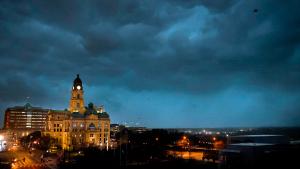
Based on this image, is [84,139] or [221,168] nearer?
[221,168]

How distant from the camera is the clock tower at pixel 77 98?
551 feet

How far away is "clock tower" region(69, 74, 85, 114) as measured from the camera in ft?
551

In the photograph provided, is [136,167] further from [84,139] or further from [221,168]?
[84,139]

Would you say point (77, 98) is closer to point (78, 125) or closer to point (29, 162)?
point (78, 125)

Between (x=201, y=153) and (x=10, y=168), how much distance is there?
5472 centimetres

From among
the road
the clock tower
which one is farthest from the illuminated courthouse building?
the road

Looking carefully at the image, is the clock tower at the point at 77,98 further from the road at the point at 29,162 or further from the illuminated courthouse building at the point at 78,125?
the road at the point at 29,162

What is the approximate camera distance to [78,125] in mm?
162000

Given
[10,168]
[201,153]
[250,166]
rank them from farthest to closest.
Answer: [201,153], [10,168], [250,166]

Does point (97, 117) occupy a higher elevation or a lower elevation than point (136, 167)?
higher

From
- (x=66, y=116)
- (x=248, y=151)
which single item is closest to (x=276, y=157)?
(x=248, y=151)

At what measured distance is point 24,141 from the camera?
198500mm

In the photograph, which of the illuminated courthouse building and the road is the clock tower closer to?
the illuminated courthouse building

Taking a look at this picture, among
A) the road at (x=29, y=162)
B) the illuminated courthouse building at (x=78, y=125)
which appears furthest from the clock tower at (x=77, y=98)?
the road at (x=29, y=162)
